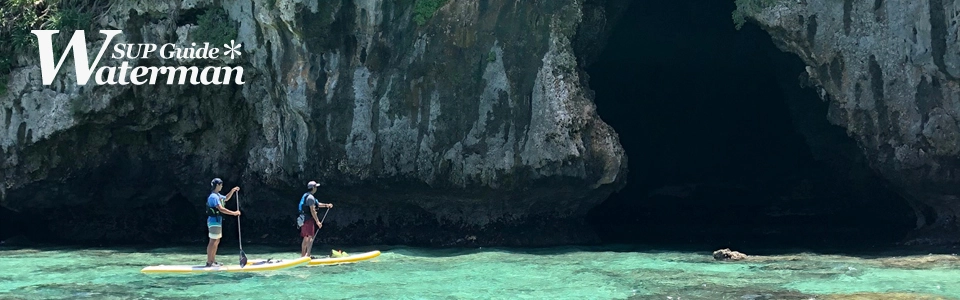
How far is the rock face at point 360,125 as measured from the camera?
2052cm

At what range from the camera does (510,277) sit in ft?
52.4

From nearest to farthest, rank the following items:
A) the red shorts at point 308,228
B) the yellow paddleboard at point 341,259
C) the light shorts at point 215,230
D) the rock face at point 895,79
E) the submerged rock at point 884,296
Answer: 1. the submerged rock at point 884,296
2. the light shorts at point 215,230
3. the yellow paddleboard at point 341,259
4. the red shorts at point 308,228
5. the rock face at point 895,79

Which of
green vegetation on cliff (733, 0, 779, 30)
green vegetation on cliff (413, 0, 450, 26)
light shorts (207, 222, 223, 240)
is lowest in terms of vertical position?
light shorts (207, 222, 223, 240)

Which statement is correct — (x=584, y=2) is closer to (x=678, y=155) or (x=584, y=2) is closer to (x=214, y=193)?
(x=214, y=193)

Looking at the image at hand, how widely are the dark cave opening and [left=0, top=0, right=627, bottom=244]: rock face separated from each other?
3144 millimetres

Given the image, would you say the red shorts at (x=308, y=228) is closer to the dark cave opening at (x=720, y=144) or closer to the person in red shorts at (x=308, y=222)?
the person in red shorts at (x=308, y=222)

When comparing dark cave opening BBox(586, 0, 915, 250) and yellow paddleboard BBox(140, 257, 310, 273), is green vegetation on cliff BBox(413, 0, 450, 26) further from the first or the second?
dark cave opening BBox(586, 0, 915, 250)

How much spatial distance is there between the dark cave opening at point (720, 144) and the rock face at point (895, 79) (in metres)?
2.45

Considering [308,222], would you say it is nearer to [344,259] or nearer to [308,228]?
[308,228]

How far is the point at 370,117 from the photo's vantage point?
2114cm

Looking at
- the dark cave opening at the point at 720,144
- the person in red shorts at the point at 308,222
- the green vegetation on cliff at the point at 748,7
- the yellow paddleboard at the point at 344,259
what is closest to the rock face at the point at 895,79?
the green vegetation on cliff at the point at 748,7

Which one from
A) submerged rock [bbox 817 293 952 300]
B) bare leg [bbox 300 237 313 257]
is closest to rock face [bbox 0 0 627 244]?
bare leg [bbox 300 237 313 257]

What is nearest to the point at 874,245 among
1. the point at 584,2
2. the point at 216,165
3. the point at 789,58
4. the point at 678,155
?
the point at 789,58

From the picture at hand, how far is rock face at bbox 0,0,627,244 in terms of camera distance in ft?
67.3
